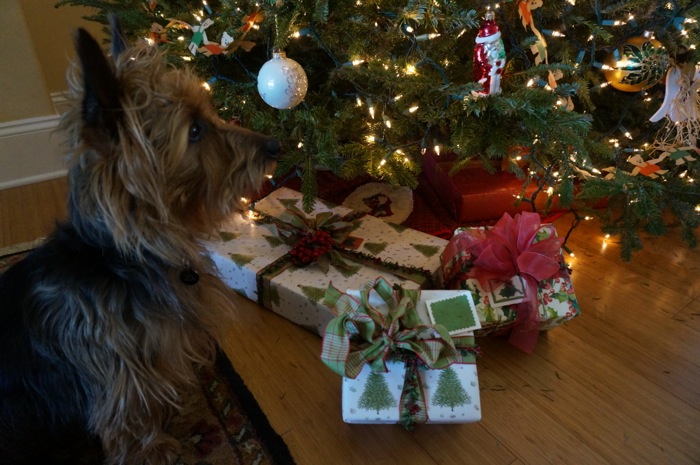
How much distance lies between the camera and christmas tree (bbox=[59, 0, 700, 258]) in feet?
3.82

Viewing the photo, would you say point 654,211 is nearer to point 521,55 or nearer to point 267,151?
point 521,55

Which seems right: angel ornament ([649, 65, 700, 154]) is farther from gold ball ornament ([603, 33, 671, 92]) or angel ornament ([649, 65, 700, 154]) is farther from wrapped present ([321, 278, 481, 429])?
wrapped present ([321, 278, 481, 429])

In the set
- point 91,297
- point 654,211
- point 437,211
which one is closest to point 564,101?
point 654,211

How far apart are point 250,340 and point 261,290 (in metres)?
0.15

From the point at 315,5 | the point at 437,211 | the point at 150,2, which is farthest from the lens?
the point at 437,211

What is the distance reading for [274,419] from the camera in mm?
1084

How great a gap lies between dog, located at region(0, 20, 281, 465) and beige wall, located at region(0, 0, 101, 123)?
158 centimetres

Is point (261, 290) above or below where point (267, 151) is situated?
below

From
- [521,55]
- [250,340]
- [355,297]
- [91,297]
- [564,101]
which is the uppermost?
[521,55]

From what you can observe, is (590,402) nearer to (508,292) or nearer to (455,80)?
(508,292)

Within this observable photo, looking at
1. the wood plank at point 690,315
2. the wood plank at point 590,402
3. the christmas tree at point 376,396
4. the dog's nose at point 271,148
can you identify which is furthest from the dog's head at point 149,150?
the wood plank at point 690,315

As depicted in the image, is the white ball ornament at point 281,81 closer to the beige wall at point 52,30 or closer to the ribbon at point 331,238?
the ribbon at point 331,238

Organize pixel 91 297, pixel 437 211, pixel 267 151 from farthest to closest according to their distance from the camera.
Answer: pixel 437 211, pixel 267 151, pixel 91 297

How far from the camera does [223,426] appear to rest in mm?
1077
